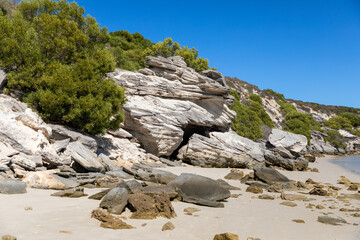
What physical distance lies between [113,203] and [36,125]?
355 inches

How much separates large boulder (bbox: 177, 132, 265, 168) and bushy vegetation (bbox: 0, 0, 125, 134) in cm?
711

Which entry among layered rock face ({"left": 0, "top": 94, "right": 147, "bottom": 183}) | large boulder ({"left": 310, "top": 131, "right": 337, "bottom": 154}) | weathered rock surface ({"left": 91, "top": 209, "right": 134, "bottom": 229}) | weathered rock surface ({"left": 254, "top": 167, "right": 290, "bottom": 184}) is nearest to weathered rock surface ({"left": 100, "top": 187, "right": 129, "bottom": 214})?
weathered rock surface ({"left": 91, "top": 209, "right": 134, "bottom": 229})

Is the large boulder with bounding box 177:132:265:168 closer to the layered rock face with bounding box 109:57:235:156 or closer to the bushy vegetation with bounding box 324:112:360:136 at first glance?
the layered rock face with bounding box 109:57:235:156

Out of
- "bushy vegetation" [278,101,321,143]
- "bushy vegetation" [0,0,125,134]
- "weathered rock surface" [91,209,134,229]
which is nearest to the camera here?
"weathered rock surface" [91,209,134,229]

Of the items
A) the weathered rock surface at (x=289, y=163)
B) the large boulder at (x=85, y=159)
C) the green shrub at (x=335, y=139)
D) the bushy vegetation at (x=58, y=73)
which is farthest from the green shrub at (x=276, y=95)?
the large boulder at (x=85, y=159)

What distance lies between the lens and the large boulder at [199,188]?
354 inches

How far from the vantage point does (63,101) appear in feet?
54.5

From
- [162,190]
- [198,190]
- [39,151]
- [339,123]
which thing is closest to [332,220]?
[198,190]

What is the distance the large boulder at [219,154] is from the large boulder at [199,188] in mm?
12528

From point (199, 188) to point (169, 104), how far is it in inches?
593

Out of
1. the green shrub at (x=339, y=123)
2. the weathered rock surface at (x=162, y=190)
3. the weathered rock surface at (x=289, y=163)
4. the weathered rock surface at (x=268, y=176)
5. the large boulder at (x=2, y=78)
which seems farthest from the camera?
the green shrub at (x=339, y=123)

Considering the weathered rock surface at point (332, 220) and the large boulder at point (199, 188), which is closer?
the weathered rock surface at point (332, 220)

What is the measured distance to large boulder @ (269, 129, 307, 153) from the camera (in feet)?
98.3

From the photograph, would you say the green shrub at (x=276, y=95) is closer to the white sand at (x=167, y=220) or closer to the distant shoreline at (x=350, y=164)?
the distant shoreline at (x=350, y=164)
